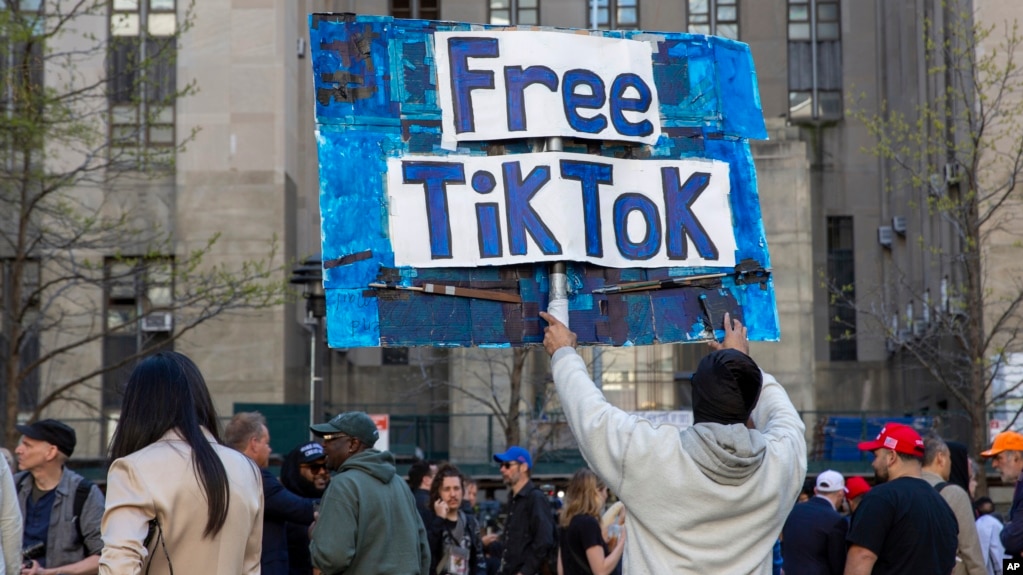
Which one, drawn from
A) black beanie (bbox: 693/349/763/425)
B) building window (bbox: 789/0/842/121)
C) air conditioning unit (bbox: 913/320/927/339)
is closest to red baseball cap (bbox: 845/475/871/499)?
black beanie (bbox: 693/349/763/425)

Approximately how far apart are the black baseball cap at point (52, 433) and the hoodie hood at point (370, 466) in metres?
1.65

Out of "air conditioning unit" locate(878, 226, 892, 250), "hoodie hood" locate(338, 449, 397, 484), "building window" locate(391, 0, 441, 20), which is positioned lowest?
"hoodie hood" locate(338, 449, 397, 484)

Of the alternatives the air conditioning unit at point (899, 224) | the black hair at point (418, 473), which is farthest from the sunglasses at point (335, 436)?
the air conditioning unit at point (899, 224)

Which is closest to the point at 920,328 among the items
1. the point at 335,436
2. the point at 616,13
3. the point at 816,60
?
the point at 816,60

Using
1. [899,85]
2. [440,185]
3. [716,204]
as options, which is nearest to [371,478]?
[440,185]

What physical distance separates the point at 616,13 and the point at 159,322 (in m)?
15.3

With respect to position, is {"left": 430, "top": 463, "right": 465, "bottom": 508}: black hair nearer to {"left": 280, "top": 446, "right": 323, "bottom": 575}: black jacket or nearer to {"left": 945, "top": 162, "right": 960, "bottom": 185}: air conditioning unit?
{"left": 280, "top": 446, "right": 323, "bottom": 575}: black jacket

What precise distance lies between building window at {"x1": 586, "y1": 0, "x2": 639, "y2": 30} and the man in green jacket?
98.4 feet

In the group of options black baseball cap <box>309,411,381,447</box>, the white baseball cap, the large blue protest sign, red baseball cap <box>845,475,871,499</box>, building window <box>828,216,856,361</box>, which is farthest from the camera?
building window <box>828,216,856,361</box>

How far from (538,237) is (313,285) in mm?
11576

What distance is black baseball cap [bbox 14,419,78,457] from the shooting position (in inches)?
316

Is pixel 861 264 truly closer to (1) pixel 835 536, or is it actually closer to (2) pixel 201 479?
(1) pixel 835 536

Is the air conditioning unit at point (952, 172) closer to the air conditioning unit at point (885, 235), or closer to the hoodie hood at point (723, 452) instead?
the air conditioning unit at point (885, 235)

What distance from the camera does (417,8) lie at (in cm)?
3806
